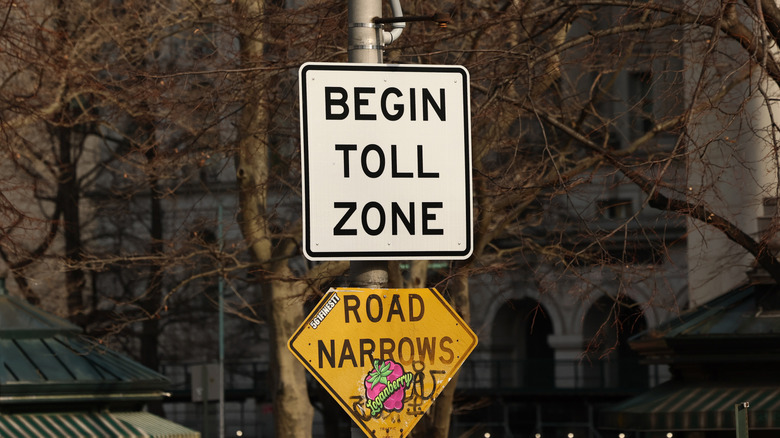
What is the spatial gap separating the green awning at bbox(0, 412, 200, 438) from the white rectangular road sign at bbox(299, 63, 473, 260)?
34.3 feet

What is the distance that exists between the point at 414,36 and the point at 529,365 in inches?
1127

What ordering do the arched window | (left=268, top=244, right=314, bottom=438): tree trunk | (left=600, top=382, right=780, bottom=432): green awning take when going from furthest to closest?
the arched window
(left=268, top=244, right=314, bottom=438): tree trunk
(left=600, top=382, right=780, bottom=432): green awning

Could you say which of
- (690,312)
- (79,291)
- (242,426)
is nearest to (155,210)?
(79,291)

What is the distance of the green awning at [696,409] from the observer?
15.0 metres

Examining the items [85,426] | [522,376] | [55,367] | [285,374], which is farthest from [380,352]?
[522,376]

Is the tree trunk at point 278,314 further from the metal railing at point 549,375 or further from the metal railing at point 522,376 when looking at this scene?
the metal railing at point 549,375

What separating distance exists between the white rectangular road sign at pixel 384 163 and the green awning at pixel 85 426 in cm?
1044

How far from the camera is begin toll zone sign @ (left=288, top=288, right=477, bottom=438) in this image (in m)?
6.00

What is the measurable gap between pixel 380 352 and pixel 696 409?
10.2m

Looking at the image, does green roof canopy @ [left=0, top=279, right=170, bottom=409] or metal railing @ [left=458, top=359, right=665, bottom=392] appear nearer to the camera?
green roof canopy @ [left=0, top=279, right=170, bottom=409]

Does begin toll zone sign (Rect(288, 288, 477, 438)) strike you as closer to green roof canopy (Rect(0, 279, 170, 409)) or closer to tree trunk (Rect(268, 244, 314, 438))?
green roof canopy (Rect(0, 279, 170, 409))

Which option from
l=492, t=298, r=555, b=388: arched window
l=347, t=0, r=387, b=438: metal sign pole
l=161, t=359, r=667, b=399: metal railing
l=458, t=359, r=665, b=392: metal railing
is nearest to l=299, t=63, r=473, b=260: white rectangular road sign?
l=347, t=0, r=387, b=438: metal sign pole

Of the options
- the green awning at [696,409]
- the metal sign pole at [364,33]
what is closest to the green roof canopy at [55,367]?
the green awning at [696,409]

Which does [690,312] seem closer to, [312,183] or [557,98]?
[557,98]
